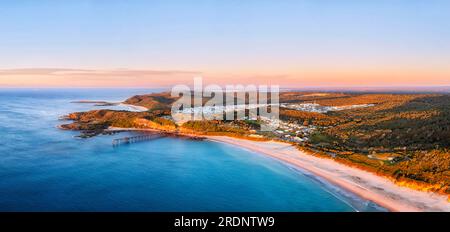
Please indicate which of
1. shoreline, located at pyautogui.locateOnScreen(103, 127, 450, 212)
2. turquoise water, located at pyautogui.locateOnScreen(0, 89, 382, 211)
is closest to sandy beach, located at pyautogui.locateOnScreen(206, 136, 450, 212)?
shoreline, located at pyautogui.locateOnScreen(103, 127, 450, 212)

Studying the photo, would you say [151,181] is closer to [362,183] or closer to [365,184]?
[362,183]

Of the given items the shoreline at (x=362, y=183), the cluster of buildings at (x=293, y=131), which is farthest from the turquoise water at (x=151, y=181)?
the cluster of buildings at (x=293, y=131)

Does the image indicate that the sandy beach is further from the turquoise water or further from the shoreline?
the turquoise water

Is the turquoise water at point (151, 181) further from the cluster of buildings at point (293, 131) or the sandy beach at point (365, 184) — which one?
the cluster of buildings at point (293, 131)
